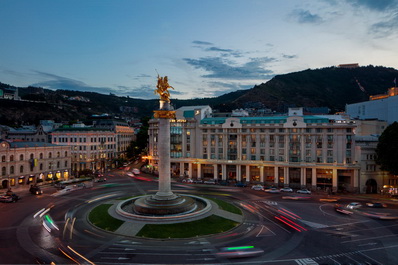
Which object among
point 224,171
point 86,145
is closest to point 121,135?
point 86,145

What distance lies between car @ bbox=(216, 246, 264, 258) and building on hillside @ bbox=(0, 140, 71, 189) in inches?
2721

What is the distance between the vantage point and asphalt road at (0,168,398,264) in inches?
1247

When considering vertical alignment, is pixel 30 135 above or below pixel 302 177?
above

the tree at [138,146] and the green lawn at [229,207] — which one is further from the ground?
the tree at [138,146]

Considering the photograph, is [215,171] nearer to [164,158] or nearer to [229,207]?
[229,207]

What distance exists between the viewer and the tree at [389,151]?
2569 inches

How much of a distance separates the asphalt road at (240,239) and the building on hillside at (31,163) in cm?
2197

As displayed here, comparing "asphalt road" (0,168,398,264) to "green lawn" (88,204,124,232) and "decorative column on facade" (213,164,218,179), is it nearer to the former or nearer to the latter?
"green lawn" (88,204,124,232)

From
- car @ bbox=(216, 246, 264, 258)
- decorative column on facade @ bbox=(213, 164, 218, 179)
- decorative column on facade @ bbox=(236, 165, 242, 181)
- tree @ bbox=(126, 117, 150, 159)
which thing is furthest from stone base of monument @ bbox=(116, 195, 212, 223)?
tree @ bbox=(126, 117, 150, 159)

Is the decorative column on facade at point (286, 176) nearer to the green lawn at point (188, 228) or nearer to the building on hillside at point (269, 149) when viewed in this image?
the building on hillside at point (269, 149)

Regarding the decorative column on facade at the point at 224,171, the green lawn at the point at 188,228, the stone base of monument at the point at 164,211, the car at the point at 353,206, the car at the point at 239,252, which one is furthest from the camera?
the decorative column on facade at the point at 224,171

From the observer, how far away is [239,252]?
33312 millimetres

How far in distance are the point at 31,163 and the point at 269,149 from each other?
243ft

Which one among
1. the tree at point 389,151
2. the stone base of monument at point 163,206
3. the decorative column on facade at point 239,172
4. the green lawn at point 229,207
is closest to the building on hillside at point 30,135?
the decorative column on facade at point 239,172
